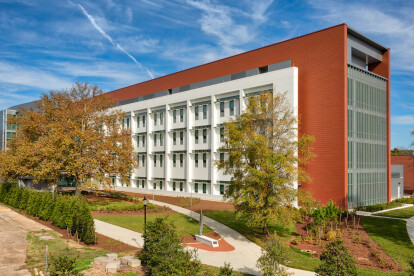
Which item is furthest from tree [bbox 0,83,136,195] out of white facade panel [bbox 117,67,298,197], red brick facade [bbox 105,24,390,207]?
red brick facade [bbox 105,24,390,207]

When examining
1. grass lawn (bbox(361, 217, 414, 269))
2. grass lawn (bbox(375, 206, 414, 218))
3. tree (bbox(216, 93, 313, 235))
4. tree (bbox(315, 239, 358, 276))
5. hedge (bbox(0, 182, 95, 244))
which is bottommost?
grass lawn (bbox(375, 206, 414, 218))

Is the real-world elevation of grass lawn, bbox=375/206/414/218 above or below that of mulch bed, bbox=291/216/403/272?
below

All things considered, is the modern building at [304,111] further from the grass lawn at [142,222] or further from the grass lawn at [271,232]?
the grass lawn at [142,222]

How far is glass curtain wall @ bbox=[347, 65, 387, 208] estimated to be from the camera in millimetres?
34878

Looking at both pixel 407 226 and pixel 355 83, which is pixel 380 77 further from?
pixel 407 226

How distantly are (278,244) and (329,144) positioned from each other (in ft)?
77.4

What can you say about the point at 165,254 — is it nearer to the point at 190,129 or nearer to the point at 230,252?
the point at 230,252

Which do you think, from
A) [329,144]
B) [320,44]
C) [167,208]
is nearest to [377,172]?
[329,144]

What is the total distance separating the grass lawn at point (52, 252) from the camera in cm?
1599

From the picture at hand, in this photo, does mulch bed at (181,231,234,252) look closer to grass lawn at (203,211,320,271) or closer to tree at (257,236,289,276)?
grass lawn at (203,211,320,271)

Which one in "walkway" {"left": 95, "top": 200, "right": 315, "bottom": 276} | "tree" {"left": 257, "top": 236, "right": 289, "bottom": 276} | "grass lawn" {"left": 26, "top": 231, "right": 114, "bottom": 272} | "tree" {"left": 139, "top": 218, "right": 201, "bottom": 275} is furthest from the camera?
"walkway" {"left": 95, "top": 200, "right": 315, "bottom": 276}

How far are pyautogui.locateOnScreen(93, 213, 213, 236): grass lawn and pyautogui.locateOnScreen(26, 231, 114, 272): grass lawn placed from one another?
18.8ft

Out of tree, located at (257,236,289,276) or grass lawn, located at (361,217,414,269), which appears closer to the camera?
tree, located at (257,236,289,276)

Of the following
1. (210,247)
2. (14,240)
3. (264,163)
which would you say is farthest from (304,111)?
(14,240)
